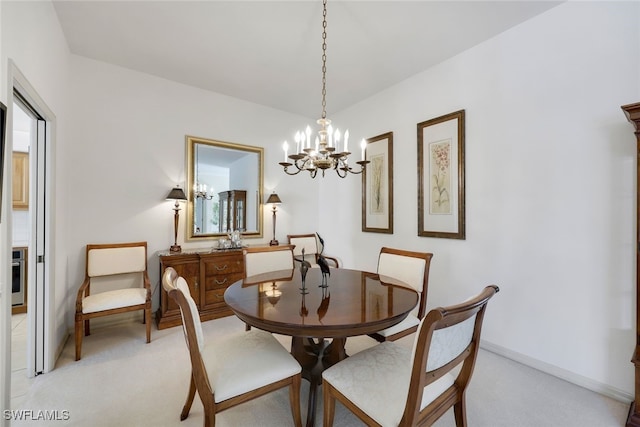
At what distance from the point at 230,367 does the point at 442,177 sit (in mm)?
2636

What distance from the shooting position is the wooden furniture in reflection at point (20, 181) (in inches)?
135

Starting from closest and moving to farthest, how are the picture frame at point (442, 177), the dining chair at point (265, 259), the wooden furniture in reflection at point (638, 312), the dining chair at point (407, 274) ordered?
the wooden furniture in reflection at point (638, 312) < the dining chair at point (407, 274) < the dining chair at point (265, 259) < the picture frame at point (442, 177)

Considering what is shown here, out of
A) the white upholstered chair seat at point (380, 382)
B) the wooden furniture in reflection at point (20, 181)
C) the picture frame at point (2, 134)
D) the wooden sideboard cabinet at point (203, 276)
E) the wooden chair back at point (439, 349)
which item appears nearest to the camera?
the wooden chair back at point (439, 349)

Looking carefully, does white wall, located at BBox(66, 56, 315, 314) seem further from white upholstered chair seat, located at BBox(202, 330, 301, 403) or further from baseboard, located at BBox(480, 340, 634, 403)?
baseboard, located at BBox(480, 340, 634, 403)

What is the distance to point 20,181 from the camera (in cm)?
349

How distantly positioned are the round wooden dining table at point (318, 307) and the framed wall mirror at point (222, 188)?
5.69 ft

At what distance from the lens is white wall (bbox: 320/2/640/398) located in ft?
6.17

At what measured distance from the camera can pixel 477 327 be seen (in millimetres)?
1330

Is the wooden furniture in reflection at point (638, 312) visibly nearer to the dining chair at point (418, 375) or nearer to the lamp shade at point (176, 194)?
the dining chair at point (418, 375)

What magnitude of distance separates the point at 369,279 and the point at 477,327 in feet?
2.93

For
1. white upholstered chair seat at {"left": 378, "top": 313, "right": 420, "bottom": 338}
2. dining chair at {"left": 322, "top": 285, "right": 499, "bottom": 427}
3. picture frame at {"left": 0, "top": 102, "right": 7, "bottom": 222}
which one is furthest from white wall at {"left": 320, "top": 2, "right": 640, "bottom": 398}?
picture frame at {"left": 0, "top": 102, "right": 7, "bottom": 222}

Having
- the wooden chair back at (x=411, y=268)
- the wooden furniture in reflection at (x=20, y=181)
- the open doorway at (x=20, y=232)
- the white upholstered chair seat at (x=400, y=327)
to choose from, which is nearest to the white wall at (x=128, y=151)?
the open doorway at (x=20, y=232)

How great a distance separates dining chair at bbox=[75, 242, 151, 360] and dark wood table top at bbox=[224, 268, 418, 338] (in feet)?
4.57

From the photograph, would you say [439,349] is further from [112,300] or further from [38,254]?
[38,254]
